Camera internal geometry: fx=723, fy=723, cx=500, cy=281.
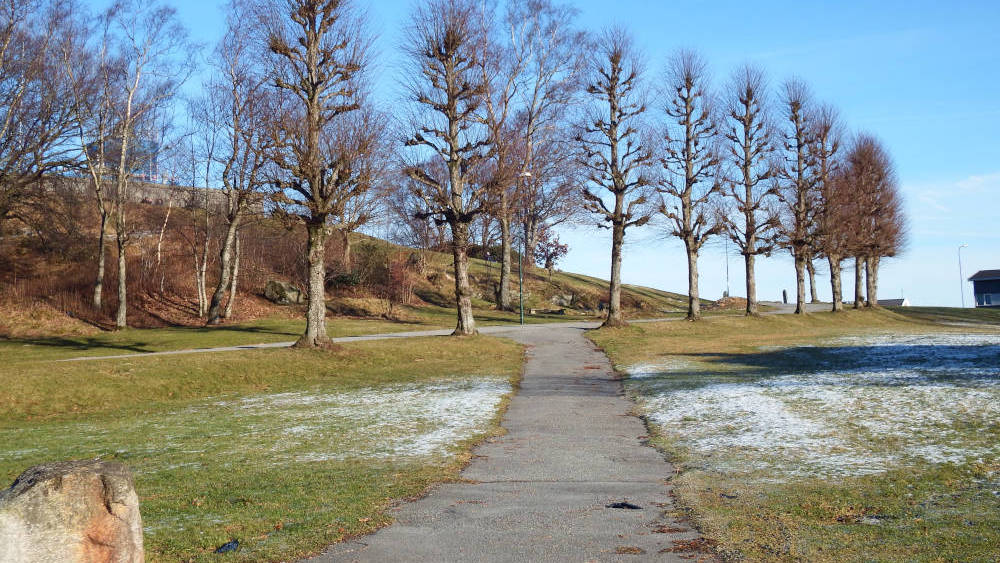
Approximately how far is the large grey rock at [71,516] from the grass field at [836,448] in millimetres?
4670

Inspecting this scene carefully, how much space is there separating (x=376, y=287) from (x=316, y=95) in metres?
25.4

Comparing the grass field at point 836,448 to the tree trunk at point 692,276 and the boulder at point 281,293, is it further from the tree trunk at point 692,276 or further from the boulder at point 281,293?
the boulder at point 281,293

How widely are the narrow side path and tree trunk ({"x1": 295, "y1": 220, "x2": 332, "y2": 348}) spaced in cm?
1188

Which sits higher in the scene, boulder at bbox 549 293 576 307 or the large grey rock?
boulder at bbox 549 293 576 307

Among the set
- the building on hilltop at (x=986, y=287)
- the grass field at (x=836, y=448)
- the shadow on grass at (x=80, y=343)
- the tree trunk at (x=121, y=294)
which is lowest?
the grass field at (x=836, y=448)

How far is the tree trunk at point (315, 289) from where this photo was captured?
2478 centimetres

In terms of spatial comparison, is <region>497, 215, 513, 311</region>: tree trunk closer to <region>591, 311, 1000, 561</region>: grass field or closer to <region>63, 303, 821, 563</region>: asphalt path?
<region>591, 311, 1000, 561</region>: grass field

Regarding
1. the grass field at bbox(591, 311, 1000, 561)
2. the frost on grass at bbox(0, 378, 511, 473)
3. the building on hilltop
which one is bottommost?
the frost on grass at bbox(0, 378, 511, 473)

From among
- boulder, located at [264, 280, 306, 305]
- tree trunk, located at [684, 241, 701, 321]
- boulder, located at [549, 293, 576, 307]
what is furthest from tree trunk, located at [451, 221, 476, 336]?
boulder, located at [549, 293, 576, 307]

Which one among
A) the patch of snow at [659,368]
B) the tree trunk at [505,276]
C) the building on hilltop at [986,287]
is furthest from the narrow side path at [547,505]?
the building on hilltop at [986,287]

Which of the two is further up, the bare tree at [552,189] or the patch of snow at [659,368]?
the bare tree at [552,189]

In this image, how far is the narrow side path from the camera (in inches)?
247

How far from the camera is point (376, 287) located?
49.7m

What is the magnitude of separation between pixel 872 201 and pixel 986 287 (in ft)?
183
